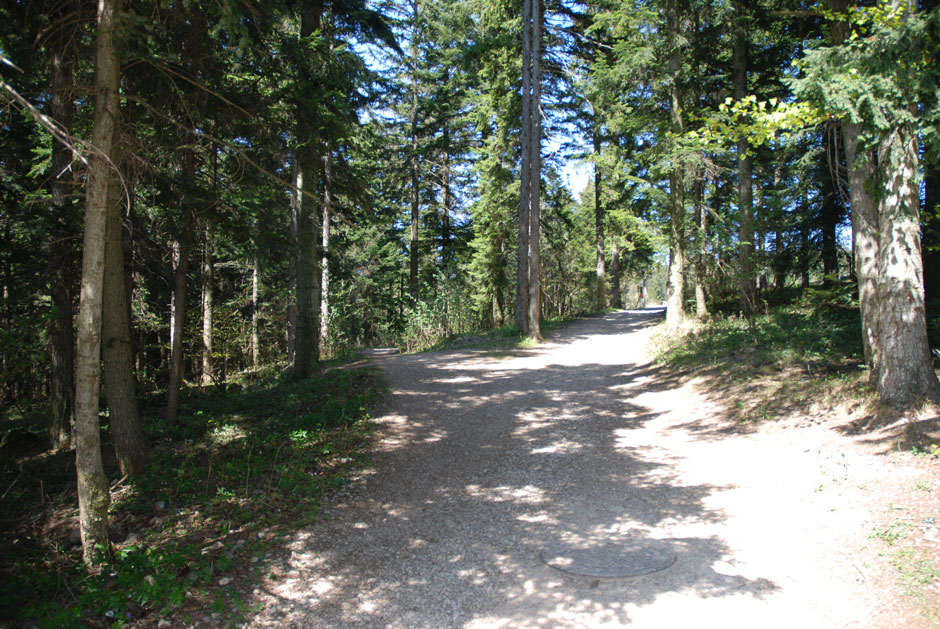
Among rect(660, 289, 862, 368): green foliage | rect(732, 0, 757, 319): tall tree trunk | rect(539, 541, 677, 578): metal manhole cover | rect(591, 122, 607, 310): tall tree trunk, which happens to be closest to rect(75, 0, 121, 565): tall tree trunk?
rect(539, 541, 677, 578): metal manhole cover

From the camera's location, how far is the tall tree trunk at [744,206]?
11992 millimetres

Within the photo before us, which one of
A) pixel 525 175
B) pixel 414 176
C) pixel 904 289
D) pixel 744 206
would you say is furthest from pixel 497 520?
pixel 414 176

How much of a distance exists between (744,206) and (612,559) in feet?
34.9

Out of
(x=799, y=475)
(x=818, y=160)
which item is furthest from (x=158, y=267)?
(x=818, y=160)

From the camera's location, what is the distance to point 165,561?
422 centimetres

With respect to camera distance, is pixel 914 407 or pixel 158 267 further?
pixel 158 267

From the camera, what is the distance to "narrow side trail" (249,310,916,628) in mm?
3812

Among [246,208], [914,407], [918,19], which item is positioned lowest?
[914,407]

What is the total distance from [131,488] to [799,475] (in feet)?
24.6

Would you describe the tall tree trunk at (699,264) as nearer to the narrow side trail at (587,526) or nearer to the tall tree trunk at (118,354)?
the narrow side trail at (587,526)

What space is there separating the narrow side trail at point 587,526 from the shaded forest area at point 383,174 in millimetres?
1691

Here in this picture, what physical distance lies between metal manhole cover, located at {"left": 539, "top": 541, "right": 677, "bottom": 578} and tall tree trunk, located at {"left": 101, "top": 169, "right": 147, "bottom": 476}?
5105 mm

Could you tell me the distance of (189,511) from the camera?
5434mm

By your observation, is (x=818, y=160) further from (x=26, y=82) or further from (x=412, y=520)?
(x=26, y=82)
